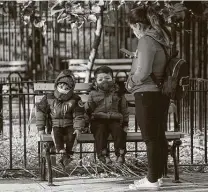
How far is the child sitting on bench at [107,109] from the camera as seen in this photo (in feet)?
24.7

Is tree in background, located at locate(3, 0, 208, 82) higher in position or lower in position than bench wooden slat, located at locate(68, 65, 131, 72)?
higher

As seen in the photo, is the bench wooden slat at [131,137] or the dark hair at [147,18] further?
the bench wooden slat at [131,137]

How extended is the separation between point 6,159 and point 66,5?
3496 mm

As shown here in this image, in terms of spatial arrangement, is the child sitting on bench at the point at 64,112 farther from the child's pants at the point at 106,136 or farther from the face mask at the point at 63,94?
the child's pants at the point at 106,136

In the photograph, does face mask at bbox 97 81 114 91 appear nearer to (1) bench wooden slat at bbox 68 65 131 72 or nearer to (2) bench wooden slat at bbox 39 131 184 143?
(2) bench wooden slat at bbox 39 131 184 143

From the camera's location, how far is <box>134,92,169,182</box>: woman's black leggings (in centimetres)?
696

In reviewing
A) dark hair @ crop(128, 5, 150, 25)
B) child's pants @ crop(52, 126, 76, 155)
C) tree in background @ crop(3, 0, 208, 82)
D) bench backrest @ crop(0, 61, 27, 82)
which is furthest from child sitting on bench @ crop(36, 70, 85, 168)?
bench backrest @ crop(0, 61, 27, 82)

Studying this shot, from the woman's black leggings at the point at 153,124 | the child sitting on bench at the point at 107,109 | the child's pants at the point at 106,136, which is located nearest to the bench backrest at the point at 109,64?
the child sitting on bench at the point at 107,109

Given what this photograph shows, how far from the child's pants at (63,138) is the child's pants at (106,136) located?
25cm

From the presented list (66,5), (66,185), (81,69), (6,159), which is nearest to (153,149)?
(66,185)

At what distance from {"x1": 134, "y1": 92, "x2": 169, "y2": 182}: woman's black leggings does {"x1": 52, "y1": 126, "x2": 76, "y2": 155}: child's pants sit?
2.81 feet

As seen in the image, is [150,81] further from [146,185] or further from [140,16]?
[146,185]

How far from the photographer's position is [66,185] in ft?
24.3

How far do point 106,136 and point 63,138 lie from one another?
45cm
